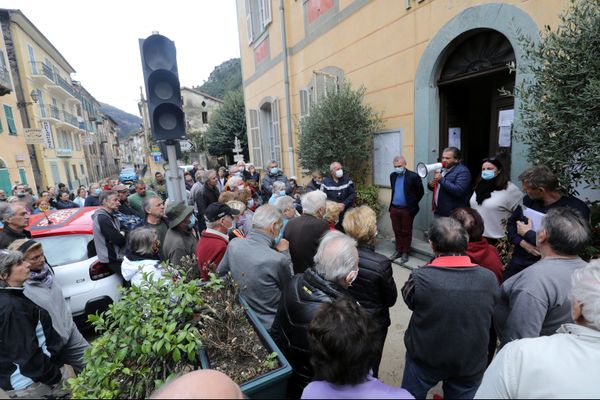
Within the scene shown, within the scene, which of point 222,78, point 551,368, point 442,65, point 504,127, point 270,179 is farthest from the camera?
point 222,78

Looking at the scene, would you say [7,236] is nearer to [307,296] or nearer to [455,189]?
[307,296]

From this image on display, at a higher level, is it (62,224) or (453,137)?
(453,137)

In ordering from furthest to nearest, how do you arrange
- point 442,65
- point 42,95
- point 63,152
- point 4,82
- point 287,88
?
1. point 63,152
2. point 42,95
3. point 4,82
4. point 287,88
5. point 442,65

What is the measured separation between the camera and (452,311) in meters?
1.72

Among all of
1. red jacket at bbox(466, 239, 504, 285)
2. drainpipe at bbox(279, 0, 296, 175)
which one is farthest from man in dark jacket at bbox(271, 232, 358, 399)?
drainpipe at bbox(279, 0, 296, 175)

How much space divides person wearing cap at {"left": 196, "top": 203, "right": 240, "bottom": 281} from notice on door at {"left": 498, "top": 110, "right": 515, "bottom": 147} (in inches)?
176

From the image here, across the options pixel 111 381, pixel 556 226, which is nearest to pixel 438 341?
pixel 556 226

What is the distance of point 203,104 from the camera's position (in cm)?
3706

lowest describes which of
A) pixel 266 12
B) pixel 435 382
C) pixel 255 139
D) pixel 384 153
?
pixel 435 382

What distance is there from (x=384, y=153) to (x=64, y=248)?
223 inches

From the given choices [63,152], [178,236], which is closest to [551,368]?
[178,236]

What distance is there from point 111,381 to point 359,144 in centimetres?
579

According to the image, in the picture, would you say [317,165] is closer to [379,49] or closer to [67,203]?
[379,49]

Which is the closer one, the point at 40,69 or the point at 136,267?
the point at 136,267
